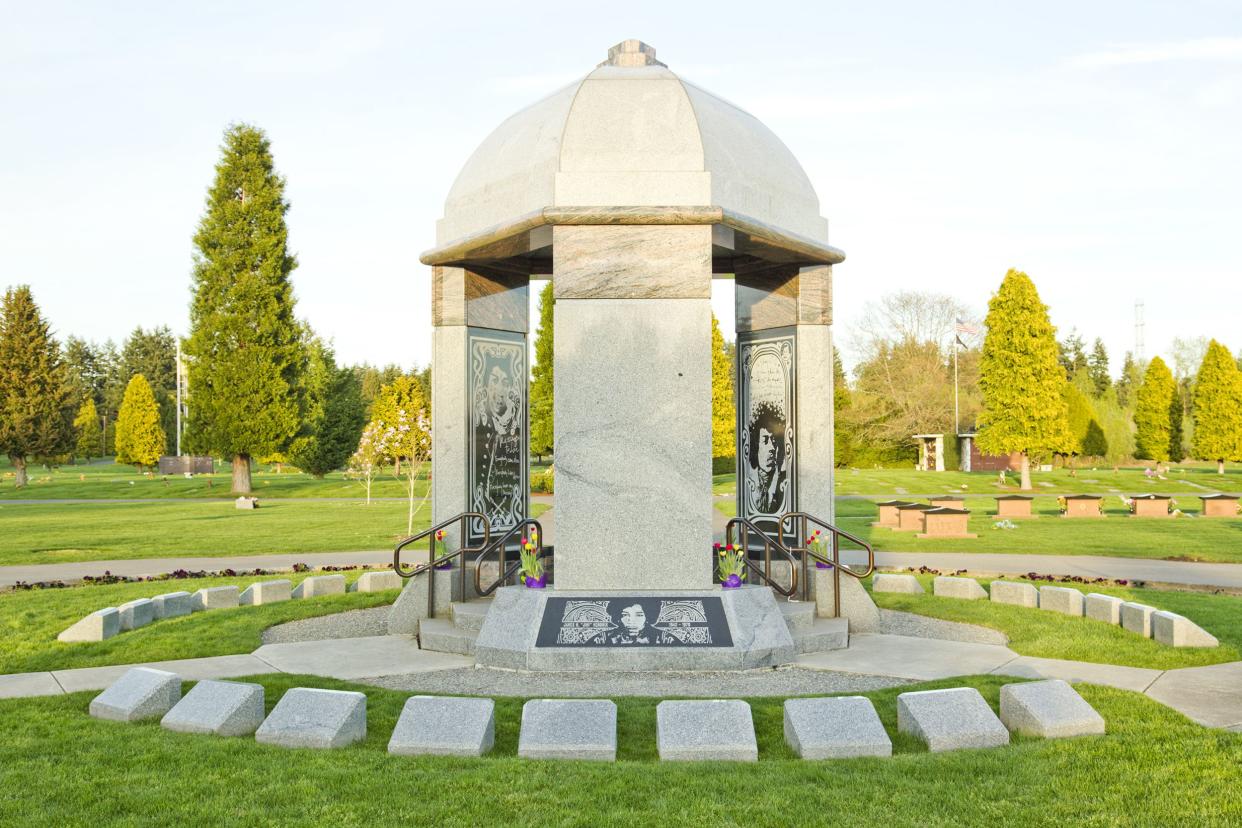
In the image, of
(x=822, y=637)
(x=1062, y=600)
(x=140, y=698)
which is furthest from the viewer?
(x=1062, y=600)

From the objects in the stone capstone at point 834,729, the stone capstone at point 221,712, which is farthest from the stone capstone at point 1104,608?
the stone capstone at point 221,712

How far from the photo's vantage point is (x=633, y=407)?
7641 millimetres

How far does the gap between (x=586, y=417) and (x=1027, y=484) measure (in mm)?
33522

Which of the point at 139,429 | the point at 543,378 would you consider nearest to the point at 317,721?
the point at 543,378

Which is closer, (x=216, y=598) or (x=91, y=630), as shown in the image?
(x=91, y=630)

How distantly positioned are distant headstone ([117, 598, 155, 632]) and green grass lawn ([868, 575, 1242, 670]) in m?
Answer: 8.08

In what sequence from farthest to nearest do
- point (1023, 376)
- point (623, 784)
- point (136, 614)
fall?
point (1023, 376) → point (136, 614) → point (623, 784)

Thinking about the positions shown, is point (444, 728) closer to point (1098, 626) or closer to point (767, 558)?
point (767, 558)

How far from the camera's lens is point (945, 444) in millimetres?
49938

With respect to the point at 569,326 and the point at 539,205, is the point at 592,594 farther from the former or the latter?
the point at 539,205

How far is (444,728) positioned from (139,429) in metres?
58.3

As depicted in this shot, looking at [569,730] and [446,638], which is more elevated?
[569,730]

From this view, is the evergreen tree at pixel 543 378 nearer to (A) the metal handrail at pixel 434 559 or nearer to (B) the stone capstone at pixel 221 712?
(A) the metal handrail at pixel 434 559

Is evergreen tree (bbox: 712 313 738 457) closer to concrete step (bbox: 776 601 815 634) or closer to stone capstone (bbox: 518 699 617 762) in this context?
concrete step (bbox: 776 601 815 634)
